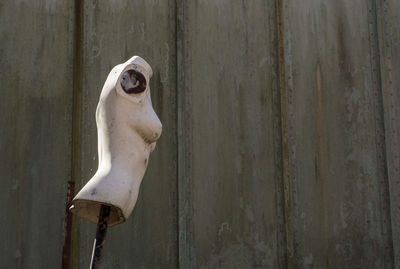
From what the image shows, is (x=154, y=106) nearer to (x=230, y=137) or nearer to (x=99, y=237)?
(x=230, y=137)

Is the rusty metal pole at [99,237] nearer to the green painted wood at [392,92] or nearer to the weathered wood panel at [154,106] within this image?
the weathered wood panel at [154,106]

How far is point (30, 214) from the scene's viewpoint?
541cm

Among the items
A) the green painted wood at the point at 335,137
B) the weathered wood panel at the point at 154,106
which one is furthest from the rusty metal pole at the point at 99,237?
the green painted wood at the point at 335,137

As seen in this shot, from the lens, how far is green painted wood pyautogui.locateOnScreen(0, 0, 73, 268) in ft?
17.6

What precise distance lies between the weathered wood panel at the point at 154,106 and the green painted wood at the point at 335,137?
3.52ft

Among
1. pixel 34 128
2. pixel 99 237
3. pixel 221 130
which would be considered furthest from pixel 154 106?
pixel 99 237

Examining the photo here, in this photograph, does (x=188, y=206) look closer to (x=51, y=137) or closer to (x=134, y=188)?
(x=51, y=137)

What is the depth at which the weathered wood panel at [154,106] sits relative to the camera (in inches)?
215

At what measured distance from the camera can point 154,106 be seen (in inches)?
225

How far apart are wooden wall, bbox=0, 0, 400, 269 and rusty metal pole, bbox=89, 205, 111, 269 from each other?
3017 millimetres

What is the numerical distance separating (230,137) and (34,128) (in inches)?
68.2

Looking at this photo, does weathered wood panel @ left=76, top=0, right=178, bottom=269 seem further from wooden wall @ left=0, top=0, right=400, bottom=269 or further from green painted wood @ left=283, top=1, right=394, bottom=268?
green painted wood @ left=283, top=1, right=394, bottom=268

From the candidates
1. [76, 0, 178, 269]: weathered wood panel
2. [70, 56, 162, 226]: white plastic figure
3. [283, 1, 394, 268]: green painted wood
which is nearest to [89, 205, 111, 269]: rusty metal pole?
[70, 56, 162, 226]: white plastic figure

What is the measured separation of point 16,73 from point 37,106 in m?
0.35
